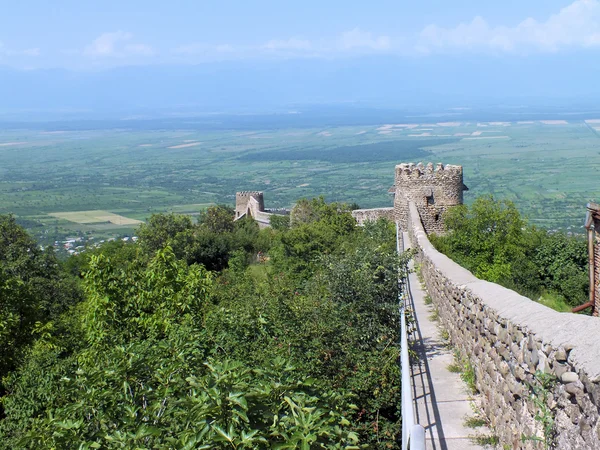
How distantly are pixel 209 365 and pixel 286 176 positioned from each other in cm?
12888

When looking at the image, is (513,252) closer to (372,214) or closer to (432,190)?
(432,190)

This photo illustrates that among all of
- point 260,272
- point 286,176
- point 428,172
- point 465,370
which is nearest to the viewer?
point 465,370

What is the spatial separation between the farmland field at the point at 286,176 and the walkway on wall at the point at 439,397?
36.8 m

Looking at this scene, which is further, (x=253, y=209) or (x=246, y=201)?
(x=246, y=201)

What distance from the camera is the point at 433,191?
22.0 m

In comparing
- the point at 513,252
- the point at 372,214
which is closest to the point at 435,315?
the point at 513,252

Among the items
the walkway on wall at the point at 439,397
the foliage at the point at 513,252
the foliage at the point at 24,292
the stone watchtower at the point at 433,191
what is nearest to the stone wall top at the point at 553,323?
the walkway on wall at the point at 439,397

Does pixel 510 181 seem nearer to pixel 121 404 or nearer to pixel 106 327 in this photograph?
pixel 106 327

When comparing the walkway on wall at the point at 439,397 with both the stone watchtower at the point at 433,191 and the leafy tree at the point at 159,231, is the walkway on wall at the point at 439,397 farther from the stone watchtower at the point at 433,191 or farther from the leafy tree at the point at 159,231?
the leafy tree at the point at 159,231

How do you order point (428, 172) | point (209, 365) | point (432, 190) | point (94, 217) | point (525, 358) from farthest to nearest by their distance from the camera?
point (94, 217), point (428, 172), point (432, 190), point (209, 365), point (525, 358)

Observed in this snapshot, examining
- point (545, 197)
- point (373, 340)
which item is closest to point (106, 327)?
point (373, 340)

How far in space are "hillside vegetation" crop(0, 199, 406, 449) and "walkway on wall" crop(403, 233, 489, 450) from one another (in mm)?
328

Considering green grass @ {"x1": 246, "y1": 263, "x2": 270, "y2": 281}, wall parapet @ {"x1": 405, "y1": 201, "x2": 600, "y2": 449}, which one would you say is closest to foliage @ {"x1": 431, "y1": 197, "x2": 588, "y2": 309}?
green grass @ {"x1": 246, "y1": 263, "x2": 270, "y2": 281}

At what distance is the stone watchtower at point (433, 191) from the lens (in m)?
22.0
